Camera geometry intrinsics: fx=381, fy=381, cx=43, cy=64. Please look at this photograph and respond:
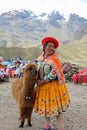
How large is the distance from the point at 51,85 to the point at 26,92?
523 mm

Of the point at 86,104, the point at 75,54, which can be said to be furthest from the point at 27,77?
the point at 75,54

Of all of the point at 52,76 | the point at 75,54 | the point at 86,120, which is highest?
the point at 75,54

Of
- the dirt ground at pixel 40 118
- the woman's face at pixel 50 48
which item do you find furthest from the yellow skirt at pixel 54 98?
the dirt ground at pixel 40 118

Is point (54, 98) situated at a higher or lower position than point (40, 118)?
higher

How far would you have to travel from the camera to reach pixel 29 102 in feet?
21.5

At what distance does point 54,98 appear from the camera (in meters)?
6.13

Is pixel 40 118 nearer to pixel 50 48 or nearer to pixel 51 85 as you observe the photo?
pixel 51 85

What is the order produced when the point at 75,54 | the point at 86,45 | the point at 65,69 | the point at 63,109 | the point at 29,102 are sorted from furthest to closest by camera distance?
the point at 86,45 → the point at 75,54 → the point at 65,69 → the point at 29,102 → the point at 63,109

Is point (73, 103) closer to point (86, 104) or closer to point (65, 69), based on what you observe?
point (86, 104)

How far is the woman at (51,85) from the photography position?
20.1ft

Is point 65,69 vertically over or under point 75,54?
under

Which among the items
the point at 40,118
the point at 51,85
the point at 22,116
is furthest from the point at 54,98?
the point at 40,118

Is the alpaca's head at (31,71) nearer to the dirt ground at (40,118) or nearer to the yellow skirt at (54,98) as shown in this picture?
the yellow skirt at (54,98)

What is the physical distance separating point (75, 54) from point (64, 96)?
70.9 meters
